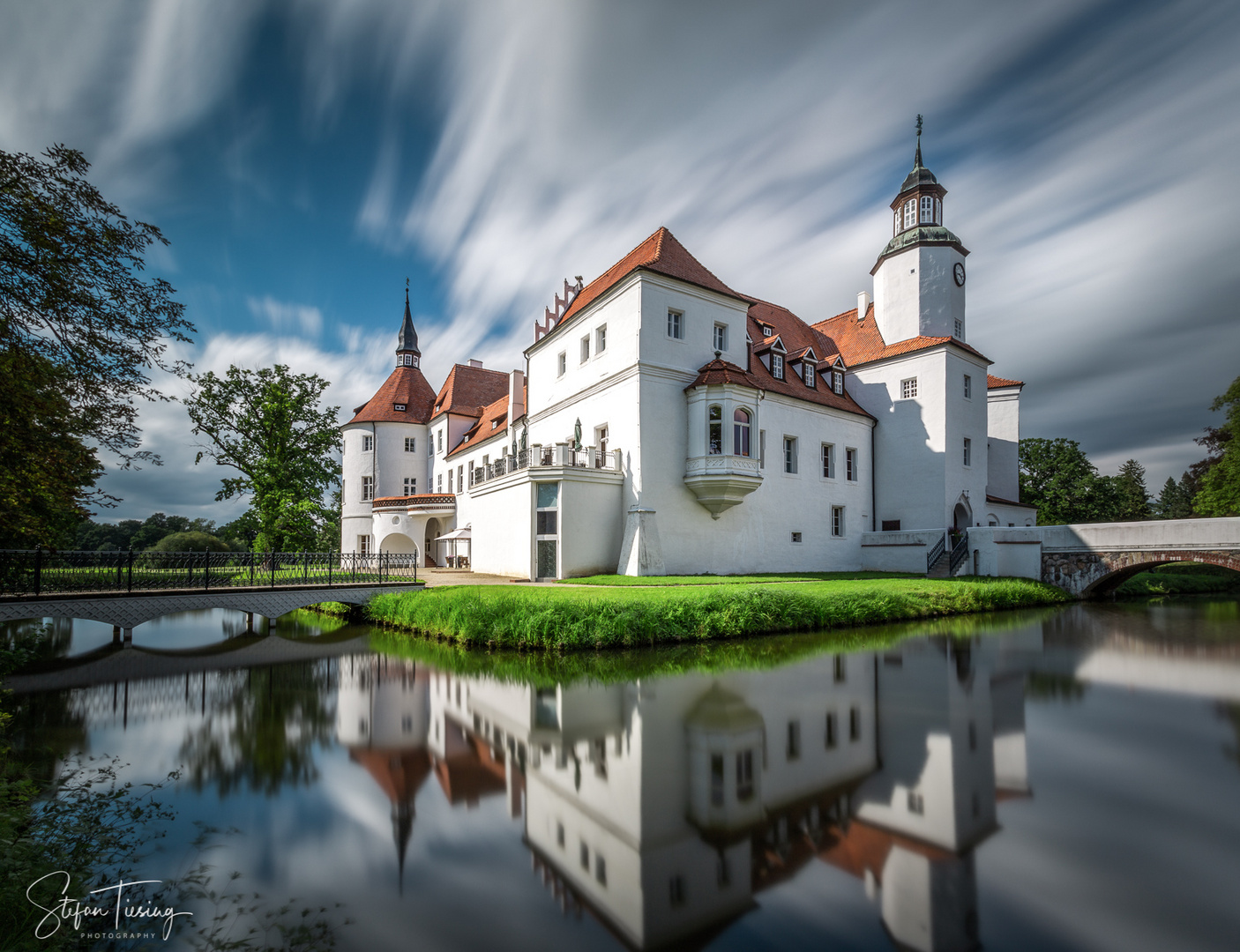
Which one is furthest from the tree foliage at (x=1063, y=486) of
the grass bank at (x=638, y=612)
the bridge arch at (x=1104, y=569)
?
the grass bank at (x=638, y=612)

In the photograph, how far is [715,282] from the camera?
2391cm

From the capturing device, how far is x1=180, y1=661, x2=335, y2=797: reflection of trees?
5949 millimetres

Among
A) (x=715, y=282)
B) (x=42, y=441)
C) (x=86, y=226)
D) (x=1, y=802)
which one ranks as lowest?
(x=1, y=802)

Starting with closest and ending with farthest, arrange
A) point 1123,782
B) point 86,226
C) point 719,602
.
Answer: point 1123,782
point 86,226
point 719,602

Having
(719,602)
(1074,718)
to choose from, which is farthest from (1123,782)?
(719,602)

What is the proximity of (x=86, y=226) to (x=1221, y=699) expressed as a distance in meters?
15.8

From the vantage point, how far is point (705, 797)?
5.05 metres

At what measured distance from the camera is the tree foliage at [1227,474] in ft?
119

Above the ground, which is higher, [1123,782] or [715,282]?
[715,282]

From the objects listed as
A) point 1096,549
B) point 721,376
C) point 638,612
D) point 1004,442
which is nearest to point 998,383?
point 1004,442

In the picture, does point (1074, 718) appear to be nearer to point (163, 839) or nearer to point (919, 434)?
point (163, 839)

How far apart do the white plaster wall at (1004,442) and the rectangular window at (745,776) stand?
33.9 metres
